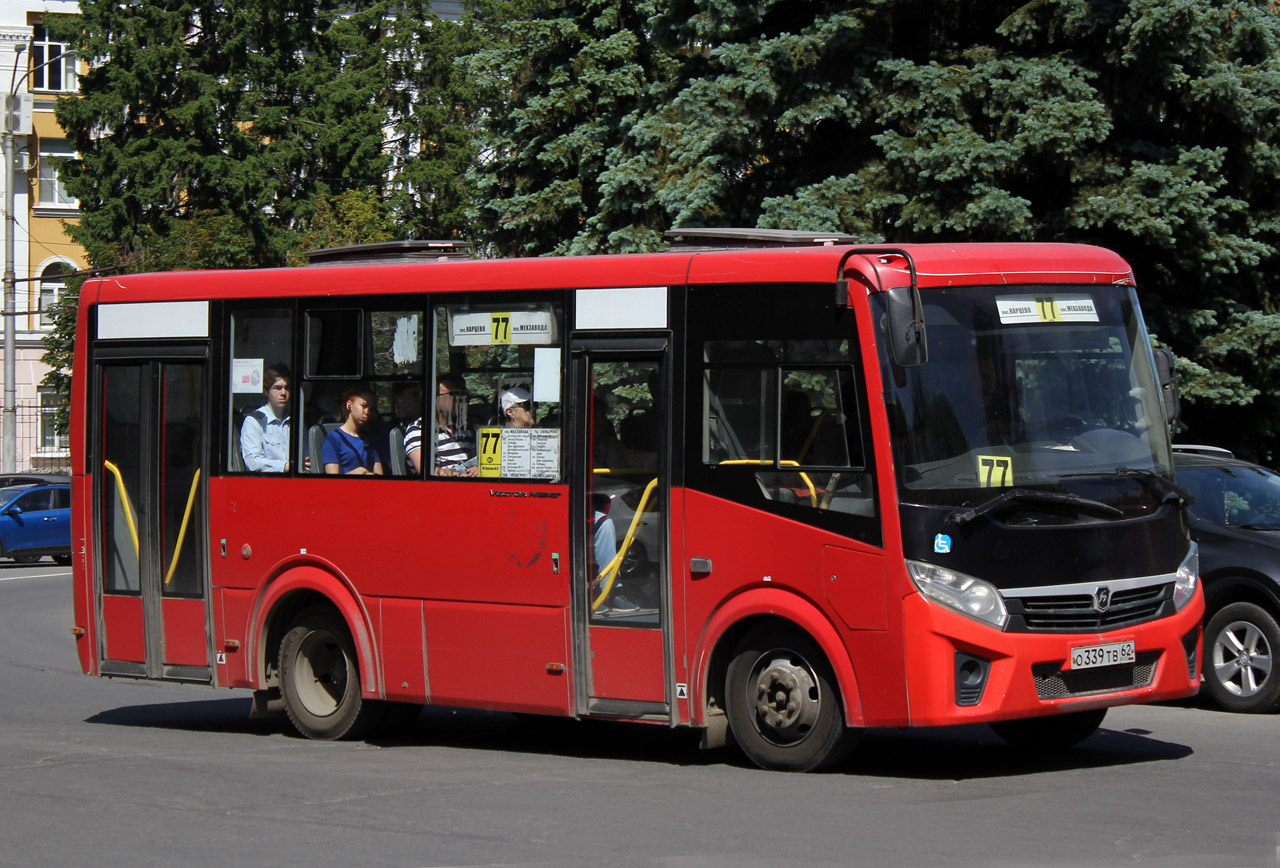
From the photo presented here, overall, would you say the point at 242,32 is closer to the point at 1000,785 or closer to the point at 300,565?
the point at 300,565

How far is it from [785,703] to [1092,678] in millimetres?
1591

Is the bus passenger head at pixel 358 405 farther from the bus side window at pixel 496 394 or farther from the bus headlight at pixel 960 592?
the bus headlight at pixel 960 592

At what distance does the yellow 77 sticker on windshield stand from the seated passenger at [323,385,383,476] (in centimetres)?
398

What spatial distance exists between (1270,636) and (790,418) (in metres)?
4.37

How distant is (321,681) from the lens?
36.9 ft

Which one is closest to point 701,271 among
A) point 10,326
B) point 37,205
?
point 10,326

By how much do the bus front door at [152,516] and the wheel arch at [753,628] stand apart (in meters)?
3.99

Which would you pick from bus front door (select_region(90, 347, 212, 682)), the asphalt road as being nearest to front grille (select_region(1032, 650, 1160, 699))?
the asphalt road

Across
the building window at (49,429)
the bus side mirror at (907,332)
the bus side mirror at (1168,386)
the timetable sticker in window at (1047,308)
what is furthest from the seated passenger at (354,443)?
the building window at (49,429)

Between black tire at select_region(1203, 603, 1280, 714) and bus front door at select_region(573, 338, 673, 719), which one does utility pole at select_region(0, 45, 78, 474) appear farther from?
black tire at select_region(1203, 603, 1280, 714)

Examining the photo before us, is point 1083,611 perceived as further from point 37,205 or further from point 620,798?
point 37,205

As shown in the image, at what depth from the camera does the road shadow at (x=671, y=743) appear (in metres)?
9.34

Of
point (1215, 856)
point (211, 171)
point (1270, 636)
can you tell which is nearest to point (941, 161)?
point (1270, 636)

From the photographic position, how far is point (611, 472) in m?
9.67
